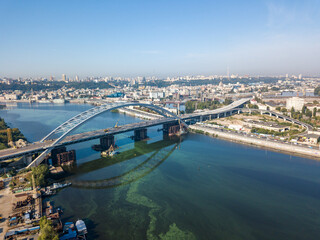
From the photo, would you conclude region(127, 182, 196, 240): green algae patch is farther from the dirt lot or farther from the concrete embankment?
the concrete embankment

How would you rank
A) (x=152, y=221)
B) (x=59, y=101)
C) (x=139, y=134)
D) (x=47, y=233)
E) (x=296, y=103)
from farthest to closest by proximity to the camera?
1. (x=59, y=101)
2. (x=296, y=103)
3. (x=139, y=134)
4. (x=152, y=221)
5. (x=47, y=233)

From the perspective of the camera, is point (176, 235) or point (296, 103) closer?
point (176, 235)

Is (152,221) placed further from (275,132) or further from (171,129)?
(275,132)

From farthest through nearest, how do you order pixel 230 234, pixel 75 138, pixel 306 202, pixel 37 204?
pixel 75 138, pixel 306 202, pixel 37 204, pixel 230 234

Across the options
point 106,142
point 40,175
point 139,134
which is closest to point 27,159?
point 40,175

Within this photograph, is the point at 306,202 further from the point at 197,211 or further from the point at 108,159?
the point at 108,159

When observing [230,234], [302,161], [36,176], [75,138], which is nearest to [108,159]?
[75,138]

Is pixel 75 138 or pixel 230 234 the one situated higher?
pixel 75 138
